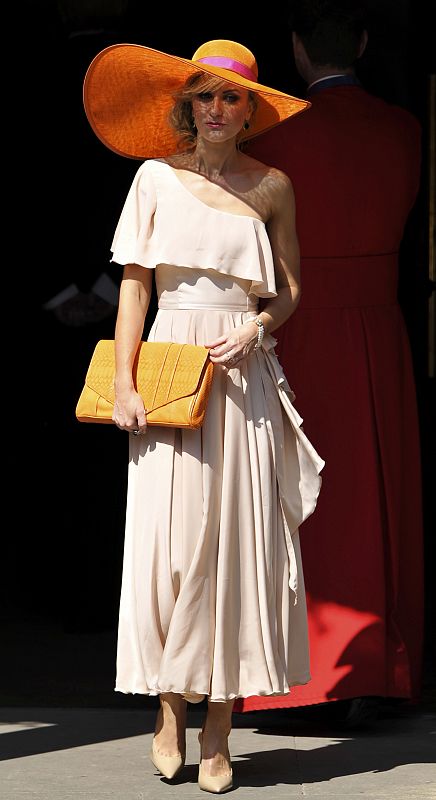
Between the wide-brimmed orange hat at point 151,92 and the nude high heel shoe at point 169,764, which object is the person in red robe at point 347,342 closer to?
the wide-brimmed orange hat at point 151,92

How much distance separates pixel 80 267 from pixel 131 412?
2290 mm

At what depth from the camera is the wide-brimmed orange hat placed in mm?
4211

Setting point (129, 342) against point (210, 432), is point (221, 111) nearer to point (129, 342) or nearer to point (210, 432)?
point (129, 342)

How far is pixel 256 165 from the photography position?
438cm

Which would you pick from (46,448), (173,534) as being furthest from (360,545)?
(46,448)

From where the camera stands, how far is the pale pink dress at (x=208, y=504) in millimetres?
4152

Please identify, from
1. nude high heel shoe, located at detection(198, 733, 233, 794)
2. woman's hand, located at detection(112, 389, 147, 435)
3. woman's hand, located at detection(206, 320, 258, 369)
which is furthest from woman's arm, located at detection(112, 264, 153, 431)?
nude high heel shoe, located at detection(198, 733, 233, 794)

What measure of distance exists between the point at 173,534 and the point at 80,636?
2143 mm

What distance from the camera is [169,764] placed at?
427cm

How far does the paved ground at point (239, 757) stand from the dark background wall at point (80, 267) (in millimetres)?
707

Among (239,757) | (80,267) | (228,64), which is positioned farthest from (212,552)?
(80,267)

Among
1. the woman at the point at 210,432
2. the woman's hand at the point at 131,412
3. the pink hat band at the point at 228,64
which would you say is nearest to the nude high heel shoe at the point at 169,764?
the woman at the point at 210,432

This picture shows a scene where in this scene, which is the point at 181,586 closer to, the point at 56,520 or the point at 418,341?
the point at 418,341

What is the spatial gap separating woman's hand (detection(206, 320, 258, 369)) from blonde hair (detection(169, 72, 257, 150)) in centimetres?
51
